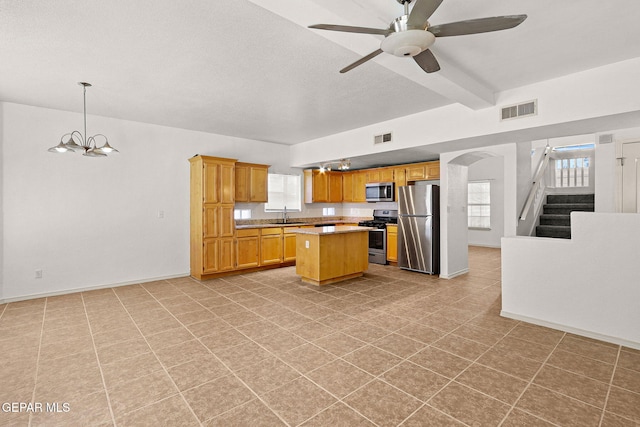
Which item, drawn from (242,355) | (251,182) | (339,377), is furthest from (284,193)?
(339,377)

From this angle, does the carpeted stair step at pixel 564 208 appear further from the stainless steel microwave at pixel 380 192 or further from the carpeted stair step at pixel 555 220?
the stainless steel microwave at pixel 380 192

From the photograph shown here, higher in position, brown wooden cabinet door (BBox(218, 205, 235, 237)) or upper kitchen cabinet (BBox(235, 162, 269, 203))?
upper kitchen cabinet (BBox(235, 162, 269, 203))

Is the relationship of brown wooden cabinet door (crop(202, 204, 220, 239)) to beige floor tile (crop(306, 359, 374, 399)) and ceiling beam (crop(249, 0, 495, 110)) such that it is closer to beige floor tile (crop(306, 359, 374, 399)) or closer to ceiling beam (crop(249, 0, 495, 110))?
ceiling beam (crop(249, 0, 495, 110))

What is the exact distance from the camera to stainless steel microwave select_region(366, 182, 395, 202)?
728cm

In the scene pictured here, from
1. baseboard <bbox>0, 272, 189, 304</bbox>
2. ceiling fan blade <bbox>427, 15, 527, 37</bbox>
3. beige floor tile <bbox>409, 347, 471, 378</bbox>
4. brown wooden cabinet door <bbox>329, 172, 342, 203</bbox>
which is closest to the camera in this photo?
ceiling fan blade <bbox>427, 15, 527, 37</bbox>

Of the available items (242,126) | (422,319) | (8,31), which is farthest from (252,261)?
(8,31)

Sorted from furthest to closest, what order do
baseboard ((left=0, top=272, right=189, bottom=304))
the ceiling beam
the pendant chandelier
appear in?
1. baseboard ((left=0, top=272, right=189, bottom=304))
2. the pendant chandelier
3. the ceiling beam

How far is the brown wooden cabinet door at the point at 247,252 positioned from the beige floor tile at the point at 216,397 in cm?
378

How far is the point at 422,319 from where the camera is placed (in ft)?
12.0

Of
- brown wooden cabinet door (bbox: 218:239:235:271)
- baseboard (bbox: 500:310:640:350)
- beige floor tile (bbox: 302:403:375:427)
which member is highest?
brown wooden cabinet door (bbox: 218:239:235:271)

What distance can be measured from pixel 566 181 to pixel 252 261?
9.24 metres

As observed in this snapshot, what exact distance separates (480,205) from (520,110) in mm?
6676

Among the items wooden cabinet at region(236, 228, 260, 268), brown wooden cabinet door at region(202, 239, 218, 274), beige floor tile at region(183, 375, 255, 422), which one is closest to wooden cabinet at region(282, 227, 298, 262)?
wooden cabinet at region(236, 228, 260, 268)

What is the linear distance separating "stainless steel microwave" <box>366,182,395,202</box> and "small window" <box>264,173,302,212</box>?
1.80 m
